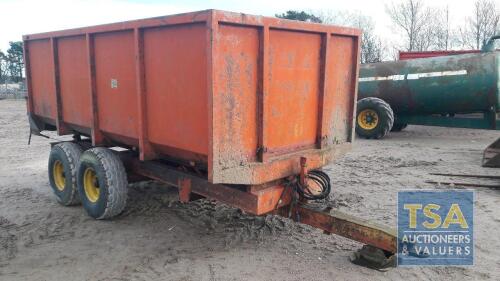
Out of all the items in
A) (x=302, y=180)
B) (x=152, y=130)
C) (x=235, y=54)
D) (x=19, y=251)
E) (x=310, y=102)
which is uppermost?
(x=235, y=54)

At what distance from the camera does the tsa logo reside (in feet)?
13.5

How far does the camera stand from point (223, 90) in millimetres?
3580

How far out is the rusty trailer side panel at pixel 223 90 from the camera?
143 inches

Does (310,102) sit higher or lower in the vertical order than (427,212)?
higher

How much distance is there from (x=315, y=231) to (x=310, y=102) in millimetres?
1468

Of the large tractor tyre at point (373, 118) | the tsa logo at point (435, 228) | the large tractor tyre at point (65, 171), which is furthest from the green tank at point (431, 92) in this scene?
the large tractor tyre at point (65, 171)

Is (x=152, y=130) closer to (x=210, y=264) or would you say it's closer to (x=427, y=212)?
(x=210, y=264)

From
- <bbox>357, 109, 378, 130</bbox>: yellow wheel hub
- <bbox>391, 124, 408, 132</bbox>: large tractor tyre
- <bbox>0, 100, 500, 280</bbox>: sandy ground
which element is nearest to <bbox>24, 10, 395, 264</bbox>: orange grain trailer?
<bbox>0, 100, 500, 280</bbox>: sandy ground

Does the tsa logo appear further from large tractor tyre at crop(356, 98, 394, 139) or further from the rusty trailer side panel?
large tractor tyre at crop(356, 98, 394, 139)

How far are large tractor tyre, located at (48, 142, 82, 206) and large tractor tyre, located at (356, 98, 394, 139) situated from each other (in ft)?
24.7

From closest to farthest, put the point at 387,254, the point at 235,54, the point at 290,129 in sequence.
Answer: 1. the point at 235,54
2. the point at 387,254
3. the point at 290,129

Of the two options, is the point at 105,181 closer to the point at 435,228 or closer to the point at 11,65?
the point at 435,228

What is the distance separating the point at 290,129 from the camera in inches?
166

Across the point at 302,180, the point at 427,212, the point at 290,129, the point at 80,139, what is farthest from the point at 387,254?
the point at 80,139
